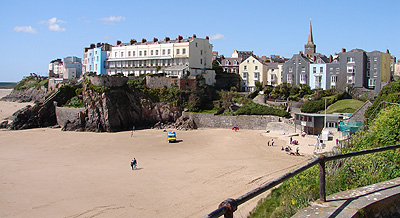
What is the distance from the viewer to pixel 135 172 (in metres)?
21.2

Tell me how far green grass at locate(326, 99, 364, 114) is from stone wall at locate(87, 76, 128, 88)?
85.6 ft

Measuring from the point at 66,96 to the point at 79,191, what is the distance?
109 ft

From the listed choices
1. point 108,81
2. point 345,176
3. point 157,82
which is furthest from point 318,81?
point 345,176

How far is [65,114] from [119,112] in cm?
792

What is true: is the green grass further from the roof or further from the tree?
the roof

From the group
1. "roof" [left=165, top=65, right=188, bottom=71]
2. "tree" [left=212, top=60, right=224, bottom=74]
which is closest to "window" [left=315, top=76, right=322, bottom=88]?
"tree" [left=212, top=60, right=224, bottom=74]

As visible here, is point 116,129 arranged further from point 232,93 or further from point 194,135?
point 232,93

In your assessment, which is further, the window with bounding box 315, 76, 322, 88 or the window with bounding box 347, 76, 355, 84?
the window with bounding box 315, 76, 322, 88

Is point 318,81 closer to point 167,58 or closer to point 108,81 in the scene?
point 167,58

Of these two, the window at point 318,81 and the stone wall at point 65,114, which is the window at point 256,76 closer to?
the window at point 318,81

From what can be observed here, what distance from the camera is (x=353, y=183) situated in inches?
227

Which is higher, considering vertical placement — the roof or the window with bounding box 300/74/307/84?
the roof

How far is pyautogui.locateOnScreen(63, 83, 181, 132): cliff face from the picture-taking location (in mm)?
40125

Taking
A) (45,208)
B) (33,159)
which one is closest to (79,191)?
(45,208)
